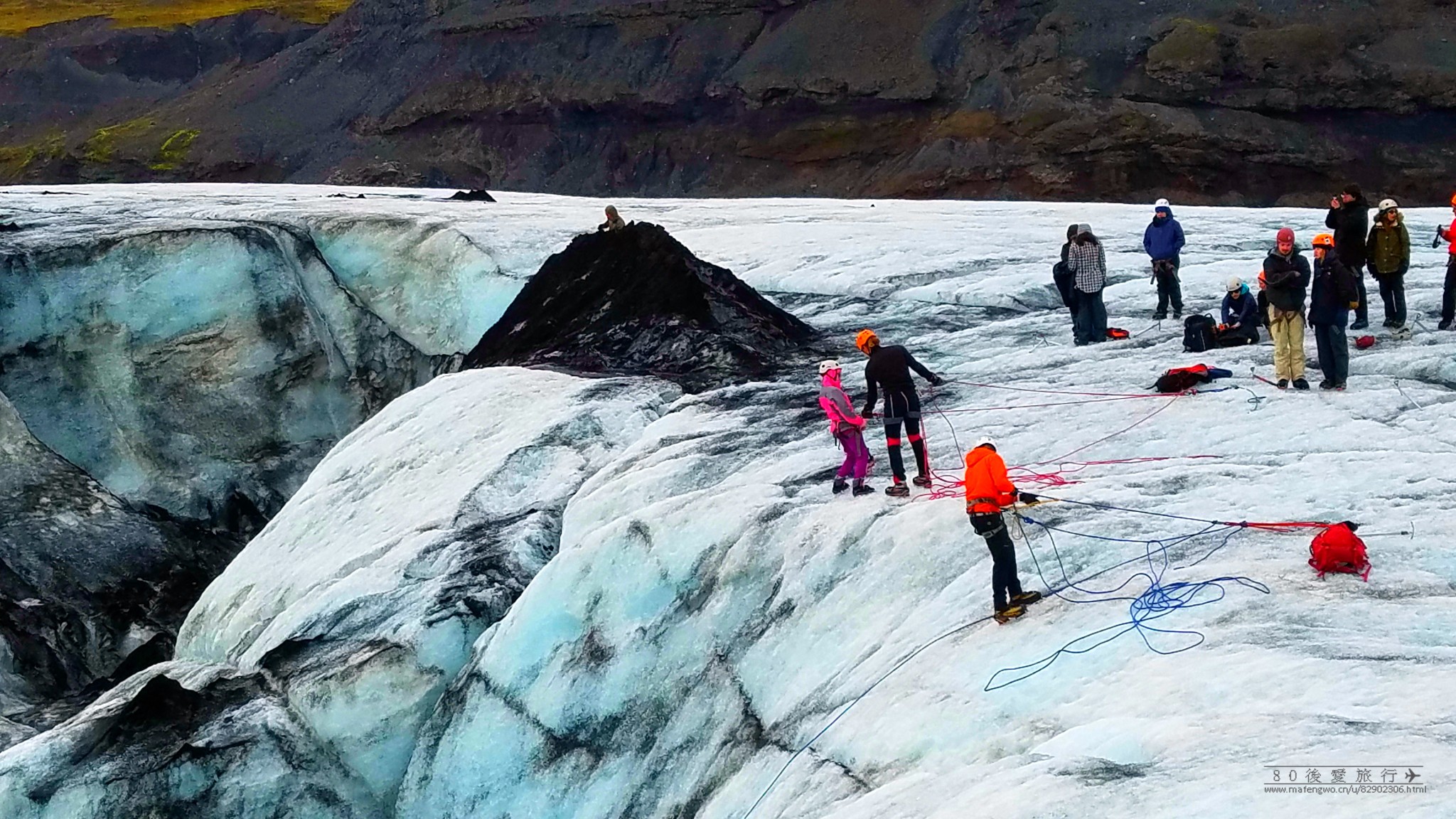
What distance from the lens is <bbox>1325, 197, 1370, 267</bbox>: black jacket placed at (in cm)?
1648

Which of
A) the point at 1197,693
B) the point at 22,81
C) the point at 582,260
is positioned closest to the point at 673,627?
the point at 1197,693

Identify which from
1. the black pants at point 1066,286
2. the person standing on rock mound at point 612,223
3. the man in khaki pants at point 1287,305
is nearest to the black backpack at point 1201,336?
the black pants at point 1066,286

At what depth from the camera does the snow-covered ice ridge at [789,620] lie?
29.2ft

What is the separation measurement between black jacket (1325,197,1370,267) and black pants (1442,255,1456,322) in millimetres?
930

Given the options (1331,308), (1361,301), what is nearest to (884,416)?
(1331,308)

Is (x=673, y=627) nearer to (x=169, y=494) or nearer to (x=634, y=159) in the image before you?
(x=169, y=494)

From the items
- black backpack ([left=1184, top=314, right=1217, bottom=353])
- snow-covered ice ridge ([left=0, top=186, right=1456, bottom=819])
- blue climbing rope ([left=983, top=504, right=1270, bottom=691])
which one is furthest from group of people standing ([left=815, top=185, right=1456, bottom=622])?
blue climbing rope ([left=983, top=504, right=1270, bottom=691])

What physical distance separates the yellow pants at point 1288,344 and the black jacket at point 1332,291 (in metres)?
0.28

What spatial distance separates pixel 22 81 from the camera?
81062 millimetres

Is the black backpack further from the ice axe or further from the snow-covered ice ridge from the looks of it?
the ice axe

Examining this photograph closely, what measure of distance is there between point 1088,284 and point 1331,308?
3890mm

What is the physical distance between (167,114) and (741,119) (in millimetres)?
30813

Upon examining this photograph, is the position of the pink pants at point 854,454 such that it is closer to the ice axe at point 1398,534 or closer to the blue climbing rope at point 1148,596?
the blue climbing rope at point 1148,596

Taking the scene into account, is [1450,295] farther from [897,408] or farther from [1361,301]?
[897,408]
